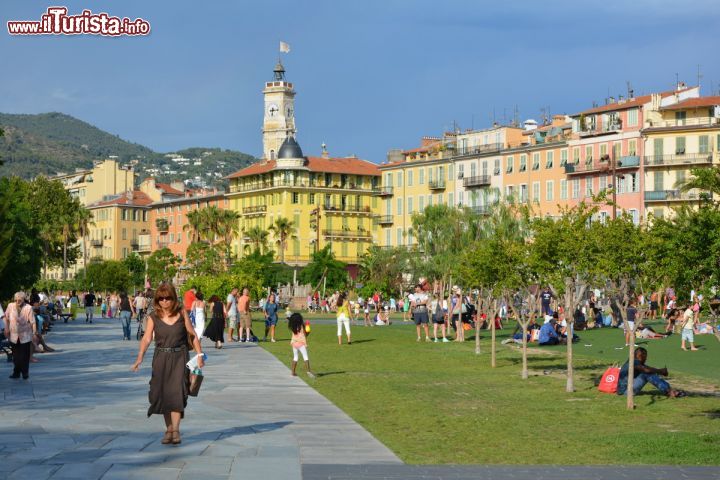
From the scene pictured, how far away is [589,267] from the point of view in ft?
72.1

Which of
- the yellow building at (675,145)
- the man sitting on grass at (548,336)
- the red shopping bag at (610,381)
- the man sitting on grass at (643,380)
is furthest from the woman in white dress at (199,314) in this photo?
the yellow building at (675,145)

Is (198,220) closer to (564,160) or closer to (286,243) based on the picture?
(286,243)

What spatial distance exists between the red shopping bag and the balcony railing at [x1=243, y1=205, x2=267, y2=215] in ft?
382

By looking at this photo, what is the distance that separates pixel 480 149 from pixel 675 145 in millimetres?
21867

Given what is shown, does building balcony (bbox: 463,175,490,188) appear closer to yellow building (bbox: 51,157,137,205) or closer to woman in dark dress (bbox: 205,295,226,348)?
woman in dark dress (bbox: 205,295,226,348)

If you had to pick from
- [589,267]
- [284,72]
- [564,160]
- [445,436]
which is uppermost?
[284,72]

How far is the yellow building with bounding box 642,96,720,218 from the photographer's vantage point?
90312 millimetres

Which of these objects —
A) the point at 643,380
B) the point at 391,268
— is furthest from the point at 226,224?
the point at 643,380

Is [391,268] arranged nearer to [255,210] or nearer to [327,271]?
[327,271]

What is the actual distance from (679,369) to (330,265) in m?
85.6

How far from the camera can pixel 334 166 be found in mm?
139875

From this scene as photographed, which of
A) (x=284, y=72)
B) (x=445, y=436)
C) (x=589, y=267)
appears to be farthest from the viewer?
(x=284, y=72)

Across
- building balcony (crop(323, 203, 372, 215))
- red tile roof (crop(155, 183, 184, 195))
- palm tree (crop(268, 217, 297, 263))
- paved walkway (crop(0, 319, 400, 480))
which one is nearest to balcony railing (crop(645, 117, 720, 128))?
palm tree (crop(268, 217, 297, 263))

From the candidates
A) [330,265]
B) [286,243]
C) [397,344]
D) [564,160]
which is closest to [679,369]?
[397,344]
